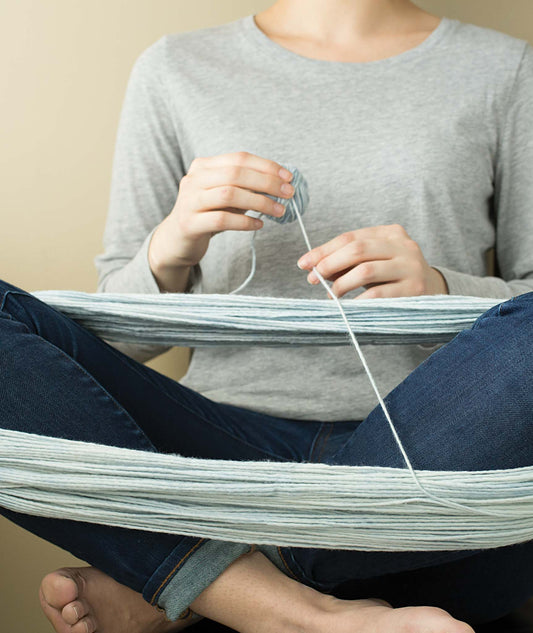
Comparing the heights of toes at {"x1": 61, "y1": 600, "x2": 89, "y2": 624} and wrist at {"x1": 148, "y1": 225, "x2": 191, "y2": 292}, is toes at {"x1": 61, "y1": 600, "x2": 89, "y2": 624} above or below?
below

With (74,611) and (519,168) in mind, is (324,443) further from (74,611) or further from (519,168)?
(519,168)

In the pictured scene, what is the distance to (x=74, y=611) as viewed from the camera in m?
0.72

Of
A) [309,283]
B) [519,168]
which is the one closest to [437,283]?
[309,283]

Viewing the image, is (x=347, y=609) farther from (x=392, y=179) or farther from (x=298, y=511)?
(x=392, y=179)

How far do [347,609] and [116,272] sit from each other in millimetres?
587

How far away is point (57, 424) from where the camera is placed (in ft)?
2.14

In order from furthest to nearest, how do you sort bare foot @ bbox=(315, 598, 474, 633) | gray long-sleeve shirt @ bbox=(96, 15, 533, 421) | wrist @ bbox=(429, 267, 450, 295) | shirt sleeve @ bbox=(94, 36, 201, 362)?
shirt sleeve @ bbox=(94, 36, 201, 362), gray long-sleeve shirt @ bbox=(96, 15, 533, 421), wrist @ bbox=(429, 267, 450, 295), bare foot @ bbox=(315, 598, 474, 633)

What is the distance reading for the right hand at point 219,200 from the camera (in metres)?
0.78

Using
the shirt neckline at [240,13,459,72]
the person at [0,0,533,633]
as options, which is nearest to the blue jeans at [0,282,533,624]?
the person at [0,0,533,633]

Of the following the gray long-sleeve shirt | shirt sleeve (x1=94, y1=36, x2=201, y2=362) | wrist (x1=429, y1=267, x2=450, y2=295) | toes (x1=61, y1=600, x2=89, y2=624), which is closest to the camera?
toes (x1=61, y1=600, x2=89, y2=624)

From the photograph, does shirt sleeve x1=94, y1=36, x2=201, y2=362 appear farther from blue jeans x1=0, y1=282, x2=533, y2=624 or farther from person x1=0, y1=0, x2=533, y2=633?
blue jeans x1=0, y1=282, x2=533, y2=624

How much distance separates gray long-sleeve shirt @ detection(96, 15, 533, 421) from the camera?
98cm

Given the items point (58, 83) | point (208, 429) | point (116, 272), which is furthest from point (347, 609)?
point (58, 83)

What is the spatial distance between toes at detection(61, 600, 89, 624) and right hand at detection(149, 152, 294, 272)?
0.43 metres
